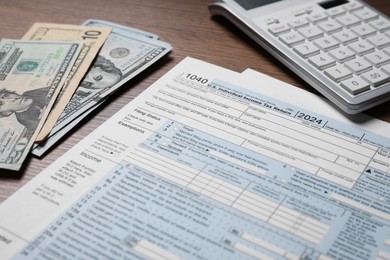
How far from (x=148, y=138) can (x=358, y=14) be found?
0.32 metres

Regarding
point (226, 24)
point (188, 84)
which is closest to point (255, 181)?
point (188, 84)

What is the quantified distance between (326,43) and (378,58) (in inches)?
2.3

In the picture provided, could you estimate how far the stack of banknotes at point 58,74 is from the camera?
514 mm

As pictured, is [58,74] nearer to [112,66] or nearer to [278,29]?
[112,66]

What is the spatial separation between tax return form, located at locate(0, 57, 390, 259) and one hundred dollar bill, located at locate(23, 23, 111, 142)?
6 centimetres

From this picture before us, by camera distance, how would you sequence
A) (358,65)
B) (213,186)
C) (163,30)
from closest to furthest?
(213,186), (358,65), (163,30)

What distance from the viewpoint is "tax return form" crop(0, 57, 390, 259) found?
41 cm

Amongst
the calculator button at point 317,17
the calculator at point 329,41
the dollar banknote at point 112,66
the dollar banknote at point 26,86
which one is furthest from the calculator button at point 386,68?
the dollar banknote at point 26,86

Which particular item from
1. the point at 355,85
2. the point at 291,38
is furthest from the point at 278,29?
the point at 355,85

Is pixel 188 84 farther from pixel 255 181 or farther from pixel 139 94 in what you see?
pixel 255 181

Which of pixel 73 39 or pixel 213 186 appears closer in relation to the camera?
pixel 213 186

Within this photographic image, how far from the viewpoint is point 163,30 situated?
69 cm

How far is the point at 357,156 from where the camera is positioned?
49 cm

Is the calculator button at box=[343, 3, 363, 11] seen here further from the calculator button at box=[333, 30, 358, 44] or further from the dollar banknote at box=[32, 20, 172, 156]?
the dollar banknote at box=[32, 20, 172, 156]
